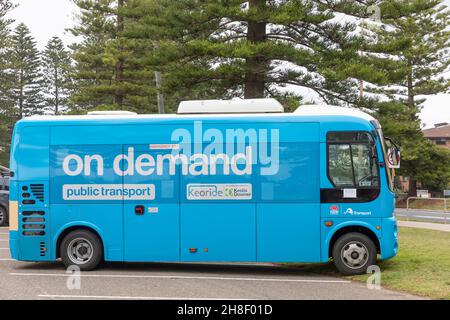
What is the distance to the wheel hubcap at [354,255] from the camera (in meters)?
11.6

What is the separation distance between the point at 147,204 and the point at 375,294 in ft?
15.4

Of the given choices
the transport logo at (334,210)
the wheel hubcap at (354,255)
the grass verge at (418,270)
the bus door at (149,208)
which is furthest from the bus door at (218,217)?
the grass verge at (418,270)

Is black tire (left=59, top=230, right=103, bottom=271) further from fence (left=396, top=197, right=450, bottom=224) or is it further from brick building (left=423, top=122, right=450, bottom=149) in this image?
brick building (left=423, top=122, right=450, bottom=149)

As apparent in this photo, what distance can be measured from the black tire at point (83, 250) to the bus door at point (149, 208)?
622mm

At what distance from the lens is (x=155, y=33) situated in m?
A: 22.3

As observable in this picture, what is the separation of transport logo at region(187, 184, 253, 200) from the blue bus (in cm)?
2

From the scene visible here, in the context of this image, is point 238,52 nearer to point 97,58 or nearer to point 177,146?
point 177,146

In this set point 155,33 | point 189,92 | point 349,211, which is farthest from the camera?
point 189,92

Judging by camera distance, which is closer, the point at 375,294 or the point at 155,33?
the point at 375,294

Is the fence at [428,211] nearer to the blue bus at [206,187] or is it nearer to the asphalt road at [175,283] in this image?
the blue bus at [206,187]

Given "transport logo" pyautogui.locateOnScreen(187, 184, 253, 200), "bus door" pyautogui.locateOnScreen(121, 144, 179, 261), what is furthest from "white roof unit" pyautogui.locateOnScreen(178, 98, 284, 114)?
"transport logo" pyautogui.locateOnScreen(187, 184, 253, 200)

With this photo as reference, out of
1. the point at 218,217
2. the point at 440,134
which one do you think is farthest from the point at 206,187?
the point at 440,134

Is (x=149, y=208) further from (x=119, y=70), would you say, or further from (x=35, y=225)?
(x=119, y=70)

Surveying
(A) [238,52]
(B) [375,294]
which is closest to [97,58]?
(A) [238,52]
